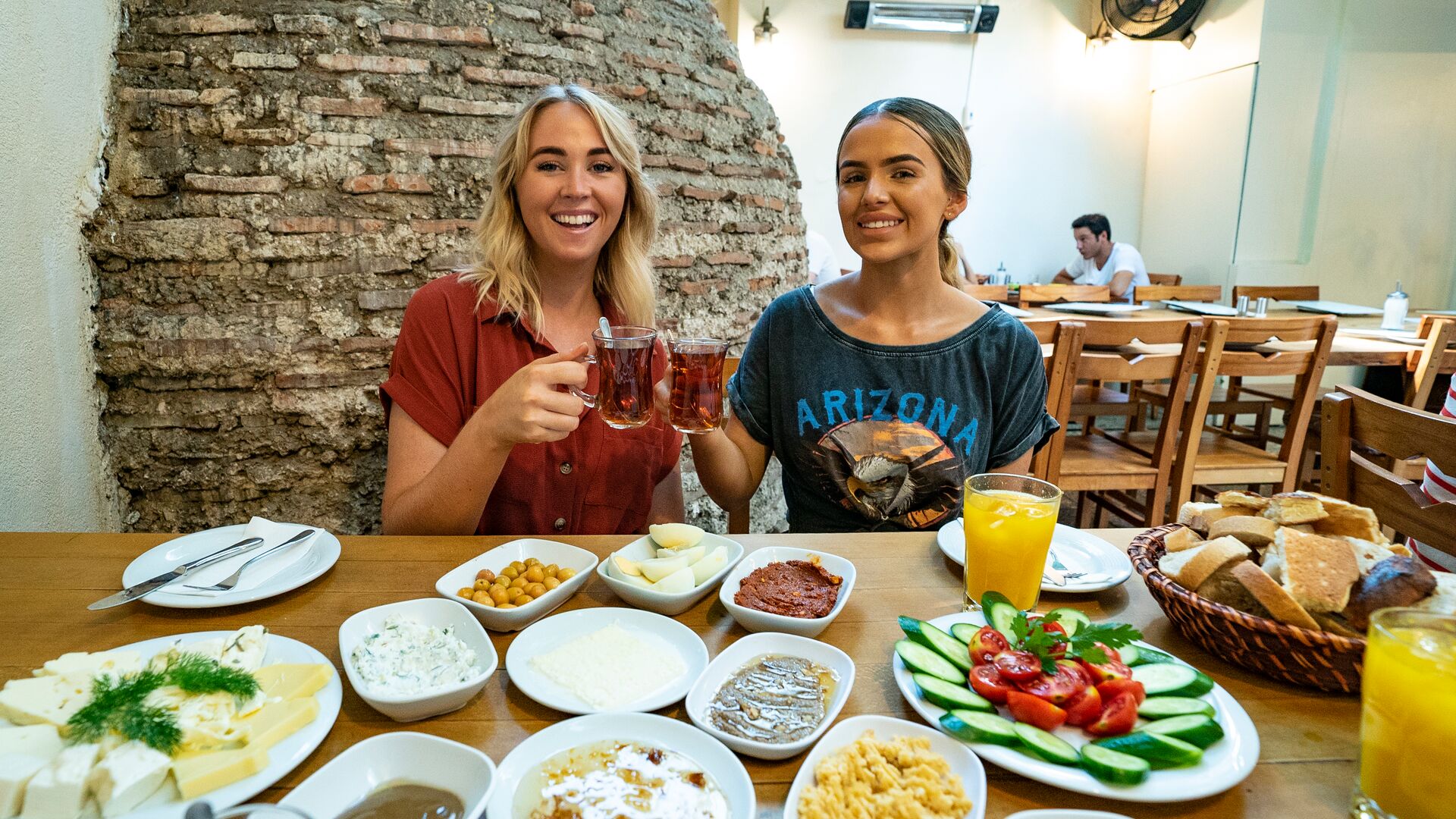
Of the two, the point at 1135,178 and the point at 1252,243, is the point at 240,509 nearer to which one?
the point at 1252,243

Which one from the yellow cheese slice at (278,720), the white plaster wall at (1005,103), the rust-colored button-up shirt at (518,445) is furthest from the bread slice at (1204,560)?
the white plaster wall at (1005,103)

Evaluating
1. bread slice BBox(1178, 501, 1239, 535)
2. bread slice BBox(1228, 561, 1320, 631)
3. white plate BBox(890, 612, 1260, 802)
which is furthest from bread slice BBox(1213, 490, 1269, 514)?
white plate BBox(890, 612, 1260, 802)

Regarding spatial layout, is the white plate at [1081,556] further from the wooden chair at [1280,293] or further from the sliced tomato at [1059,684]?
the wooden chair at [1280,293]

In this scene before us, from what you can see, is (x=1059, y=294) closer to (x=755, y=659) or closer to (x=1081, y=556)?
(x=1081, y=556)

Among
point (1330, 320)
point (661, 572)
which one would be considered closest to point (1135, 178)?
point (1330, 320)

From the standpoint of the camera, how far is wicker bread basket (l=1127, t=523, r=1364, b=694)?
966 millimetres

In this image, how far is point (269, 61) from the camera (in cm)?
232

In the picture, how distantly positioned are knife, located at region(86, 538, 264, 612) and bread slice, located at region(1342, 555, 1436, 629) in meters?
1.78

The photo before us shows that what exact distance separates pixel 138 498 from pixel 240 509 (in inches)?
12.5

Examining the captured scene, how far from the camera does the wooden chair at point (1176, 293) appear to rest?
591 cm

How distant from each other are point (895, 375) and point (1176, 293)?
211 inches

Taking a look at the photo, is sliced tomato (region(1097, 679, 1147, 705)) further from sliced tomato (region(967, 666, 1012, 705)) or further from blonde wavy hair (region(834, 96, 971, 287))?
blonde wavy hair (region(834, 96, 971, 287))

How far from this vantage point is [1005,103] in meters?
7.47

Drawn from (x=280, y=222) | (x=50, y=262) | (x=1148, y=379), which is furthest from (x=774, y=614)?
(x=1148, y=379)
